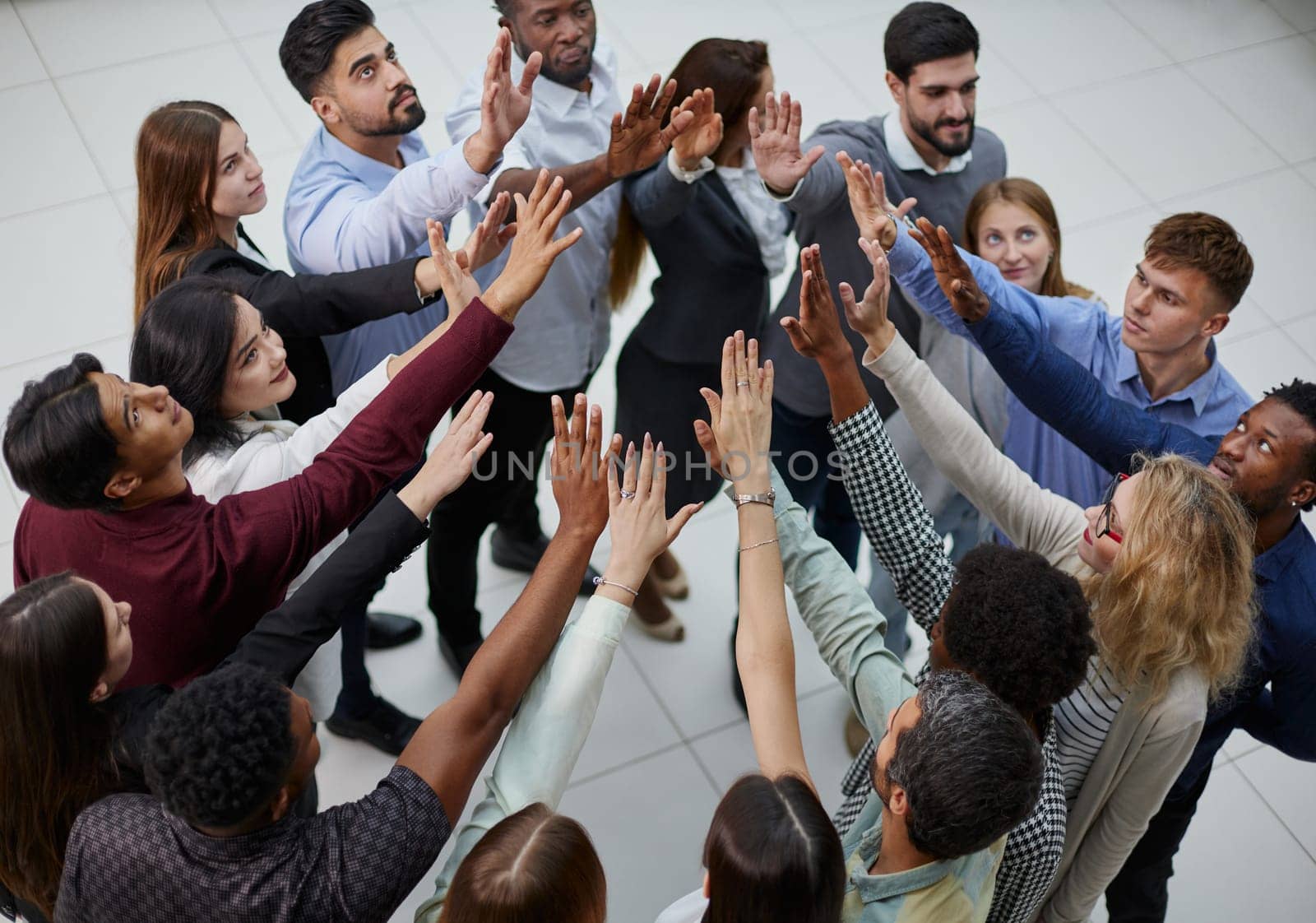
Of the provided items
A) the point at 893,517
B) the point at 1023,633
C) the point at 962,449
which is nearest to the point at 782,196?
the point at 962,449

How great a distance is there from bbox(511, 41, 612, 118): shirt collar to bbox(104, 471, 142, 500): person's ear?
1207 millimetres

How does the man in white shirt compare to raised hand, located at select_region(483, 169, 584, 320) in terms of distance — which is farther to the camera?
the man in white shirt

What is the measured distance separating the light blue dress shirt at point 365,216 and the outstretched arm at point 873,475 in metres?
0.69

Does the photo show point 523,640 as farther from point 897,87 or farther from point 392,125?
point 897,87

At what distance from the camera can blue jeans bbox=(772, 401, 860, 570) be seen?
2570mm

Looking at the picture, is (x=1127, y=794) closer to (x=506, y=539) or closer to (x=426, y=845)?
(x=426, y=845)

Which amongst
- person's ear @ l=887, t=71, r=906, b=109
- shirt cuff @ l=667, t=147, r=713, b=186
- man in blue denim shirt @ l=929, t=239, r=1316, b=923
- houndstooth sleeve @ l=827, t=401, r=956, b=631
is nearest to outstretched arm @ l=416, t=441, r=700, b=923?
houndstooth sleeve @ l=827, t=401, r=956, b=631

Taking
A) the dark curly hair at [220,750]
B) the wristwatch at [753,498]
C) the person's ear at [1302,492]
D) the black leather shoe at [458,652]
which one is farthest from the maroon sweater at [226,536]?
the person's ear at [1302,492]

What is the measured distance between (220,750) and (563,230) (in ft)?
4.56

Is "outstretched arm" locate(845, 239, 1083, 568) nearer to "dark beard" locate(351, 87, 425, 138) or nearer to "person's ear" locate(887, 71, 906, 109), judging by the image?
"person's ear" locate(887, 71, 906, 109)

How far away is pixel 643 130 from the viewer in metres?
2.25

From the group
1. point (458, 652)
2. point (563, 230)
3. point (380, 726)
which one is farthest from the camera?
point (458, 652)

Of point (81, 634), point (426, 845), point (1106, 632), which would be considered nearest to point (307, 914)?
point (426, 845)

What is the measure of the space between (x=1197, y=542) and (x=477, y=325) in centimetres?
106
